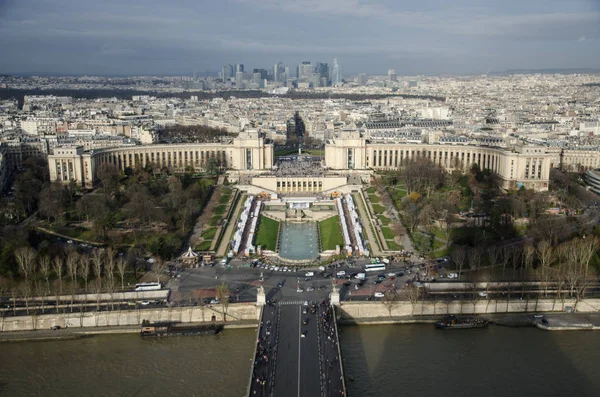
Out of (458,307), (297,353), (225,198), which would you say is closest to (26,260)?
(297,353)

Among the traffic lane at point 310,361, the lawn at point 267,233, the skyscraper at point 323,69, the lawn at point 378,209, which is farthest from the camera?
the skyscraper at point 323,69

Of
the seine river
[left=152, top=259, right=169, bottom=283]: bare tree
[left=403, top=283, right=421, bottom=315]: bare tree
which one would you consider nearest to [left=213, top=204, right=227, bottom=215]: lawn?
[left=152, top=259, right=169, bottom=283]: bare tree

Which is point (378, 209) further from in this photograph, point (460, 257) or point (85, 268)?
point (85, 268)

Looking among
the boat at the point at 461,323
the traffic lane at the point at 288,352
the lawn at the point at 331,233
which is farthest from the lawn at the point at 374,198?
the traffic lane at the point at 288,352

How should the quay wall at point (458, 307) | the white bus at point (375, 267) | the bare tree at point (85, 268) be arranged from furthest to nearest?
the white bus at point (375, 267) → the bare tree at point (85, 268) → the quay wall at point (458, 307)

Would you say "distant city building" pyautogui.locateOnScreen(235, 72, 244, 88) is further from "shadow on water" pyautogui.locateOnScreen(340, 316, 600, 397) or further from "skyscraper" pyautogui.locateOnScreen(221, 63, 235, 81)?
"shadow on water" pyautogui.locateOnScreen(340, 316, 600, 397)

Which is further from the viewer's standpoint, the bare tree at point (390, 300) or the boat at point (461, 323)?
the bare tree at point (390, 300)

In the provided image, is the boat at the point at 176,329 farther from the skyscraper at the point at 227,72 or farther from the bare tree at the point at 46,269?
the skyscraper at the point at 227,72
